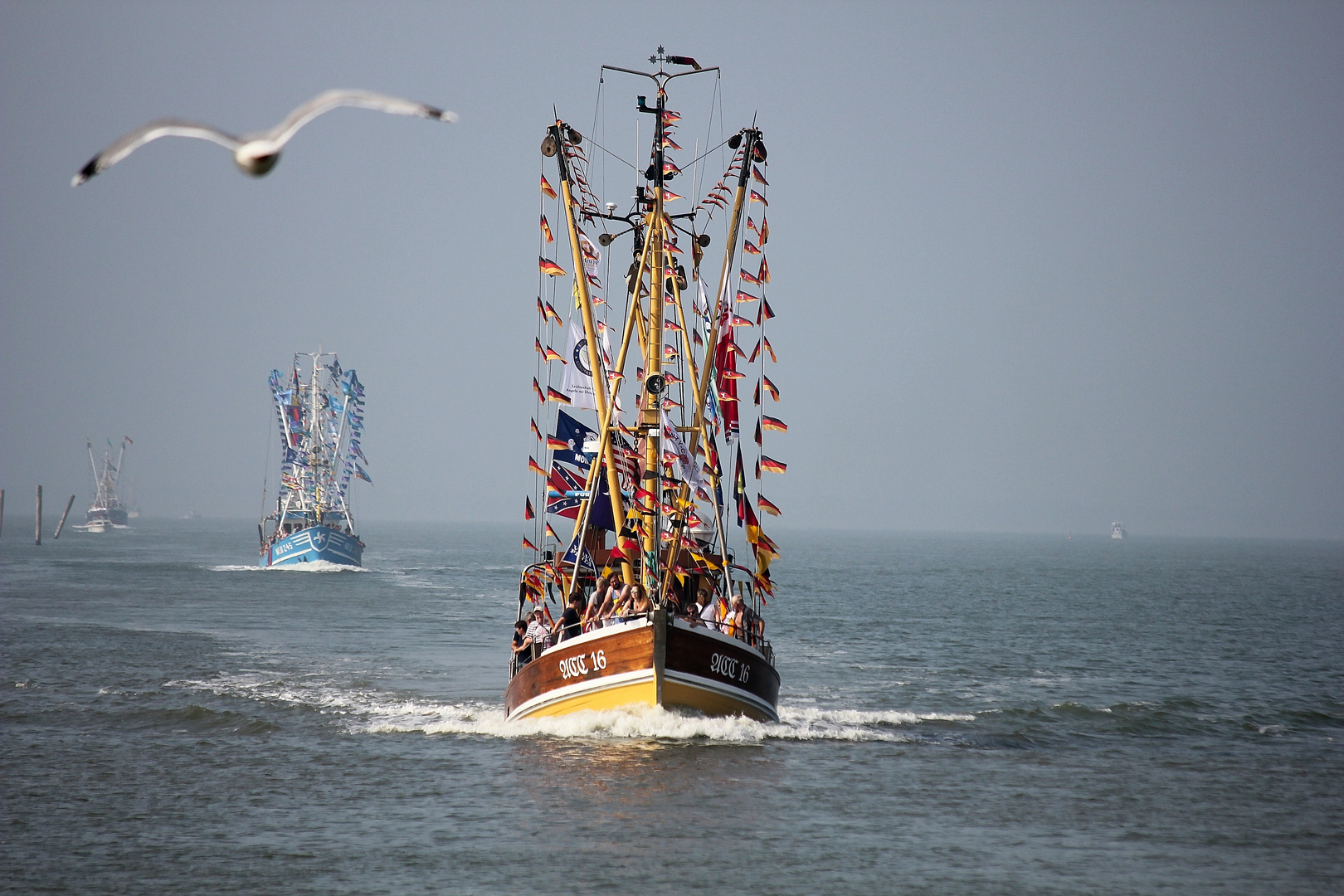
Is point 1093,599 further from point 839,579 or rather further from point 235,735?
point 235,735

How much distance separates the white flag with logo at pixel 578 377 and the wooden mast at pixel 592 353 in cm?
15

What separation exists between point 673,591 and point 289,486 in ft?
247

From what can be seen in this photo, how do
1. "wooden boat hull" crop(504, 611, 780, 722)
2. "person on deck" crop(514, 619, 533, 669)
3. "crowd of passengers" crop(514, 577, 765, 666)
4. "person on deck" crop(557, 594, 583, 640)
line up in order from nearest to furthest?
"wooden boat hull" crop(504, 611, 780, 722) → "crowd of passengers" crop(514, 577, 765, 666) → "person on deck" crop(557, 594, 583, 640) → "person on deck" crop(514, 619, 533, 669)

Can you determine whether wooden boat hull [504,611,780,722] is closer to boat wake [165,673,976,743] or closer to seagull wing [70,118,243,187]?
boat wake [165,673,976,743]

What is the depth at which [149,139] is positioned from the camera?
23.9ft

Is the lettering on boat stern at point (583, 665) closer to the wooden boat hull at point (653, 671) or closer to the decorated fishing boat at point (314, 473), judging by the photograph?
the wooden boat hull at point (653, 671)

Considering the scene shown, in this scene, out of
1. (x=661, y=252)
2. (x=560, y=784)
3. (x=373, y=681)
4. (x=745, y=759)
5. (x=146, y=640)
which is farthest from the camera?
(x=146, y=640)

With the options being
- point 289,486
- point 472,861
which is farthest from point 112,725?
point 289,486

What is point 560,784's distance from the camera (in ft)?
63.8

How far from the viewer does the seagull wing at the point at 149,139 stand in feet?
22.8

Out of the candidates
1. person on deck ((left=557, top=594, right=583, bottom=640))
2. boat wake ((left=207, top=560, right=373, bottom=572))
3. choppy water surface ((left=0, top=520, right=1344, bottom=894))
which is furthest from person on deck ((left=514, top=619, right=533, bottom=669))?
boat wake ((left=207, top=560, right=373, bottom=572))

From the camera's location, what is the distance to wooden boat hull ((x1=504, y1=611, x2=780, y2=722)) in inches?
843

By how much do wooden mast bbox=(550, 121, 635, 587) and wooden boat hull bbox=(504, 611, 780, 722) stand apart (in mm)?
2186

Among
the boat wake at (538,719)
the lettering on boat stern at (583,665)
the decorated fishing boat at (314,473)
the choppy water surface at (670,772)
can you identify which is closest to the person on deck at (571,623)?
the lettering on boat stern at (583,665)
